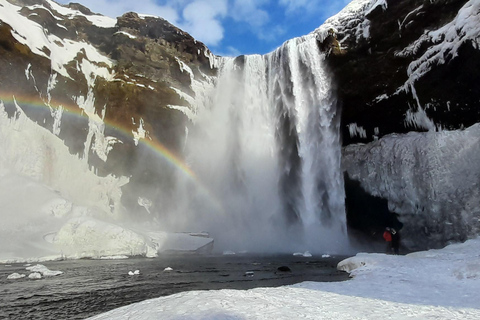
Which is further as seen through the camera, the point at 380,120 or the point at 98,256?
the point at 380,120

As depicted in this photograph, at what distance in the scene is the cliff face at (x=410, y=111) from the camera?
1891cm

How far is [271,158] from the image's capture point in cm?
3159

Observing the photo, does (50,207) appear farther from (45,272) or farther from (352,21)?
(352,21)

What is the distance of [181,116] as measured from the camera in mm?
35969

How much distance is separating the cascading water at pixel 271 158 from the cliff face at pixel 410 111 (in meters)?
1.72

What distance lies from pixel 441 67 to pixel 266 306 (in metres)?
21.1

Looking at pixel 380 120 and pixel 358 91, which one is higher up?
pixel 358 91

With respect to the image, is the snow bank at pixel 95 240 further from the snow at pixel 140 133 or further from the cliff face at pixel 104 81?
the snow at pixel 140 133

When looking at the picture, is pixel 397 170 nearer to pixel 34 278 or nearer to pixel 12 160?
pixel 34 278

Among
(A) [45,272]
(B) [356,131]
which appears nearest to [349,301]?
(A) [45,272]

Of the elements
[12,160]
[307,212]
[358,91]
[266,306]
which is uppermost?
[358,91]

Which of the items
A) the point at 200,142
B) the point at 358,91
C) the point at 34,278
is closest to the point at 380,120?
the point at 358,91

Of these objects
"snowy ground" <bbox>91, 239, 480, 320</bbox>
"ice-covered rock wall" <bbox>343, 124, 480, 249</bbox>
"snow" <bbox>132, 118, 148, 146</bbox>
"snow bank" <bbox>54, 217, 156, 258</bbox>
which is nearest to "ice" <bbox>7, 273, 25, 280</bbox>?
"snow bank" <bbox>54, 217, 156, 258</bbox>

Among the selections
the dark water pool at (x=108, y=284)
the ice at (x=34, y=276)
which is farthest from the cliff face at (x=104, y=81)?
the ice at (x=34, y=276)
